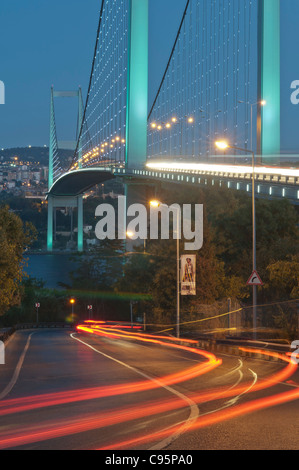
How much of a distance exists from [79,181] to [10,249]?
216 feet

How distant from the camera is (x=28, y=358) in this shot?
20.5 meters

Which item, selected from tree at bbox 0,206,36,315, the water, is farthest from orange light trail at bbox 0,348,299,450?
the water

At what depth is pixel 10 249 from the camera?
24094 mm

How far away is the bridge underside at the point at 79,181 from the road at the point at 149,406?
53.7 meters

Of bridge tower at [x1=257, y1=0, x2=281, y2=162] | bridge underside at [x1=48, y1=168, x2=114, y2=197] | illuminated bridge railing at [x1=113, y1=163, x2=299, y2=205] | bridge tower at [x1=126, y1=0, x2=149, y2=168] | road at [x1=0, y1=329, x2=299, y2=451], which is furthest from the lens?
bridge underside at [x1=48, y1=168, x2=114, y2=197]

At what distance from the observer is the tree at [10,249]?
23875 millimetres

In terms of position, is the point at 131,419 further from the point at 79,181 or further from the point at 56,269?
the point at 56,269

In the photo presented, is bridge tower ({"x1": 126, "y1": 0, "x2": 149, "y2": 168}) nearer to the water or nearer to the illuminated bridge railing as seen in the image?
the illuminated bridge railing

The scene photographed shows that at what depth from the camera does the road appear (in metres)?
8.04

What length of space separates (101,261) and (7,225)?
71.0 m

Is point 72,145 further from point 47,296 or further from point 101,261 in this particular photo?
point 47,296

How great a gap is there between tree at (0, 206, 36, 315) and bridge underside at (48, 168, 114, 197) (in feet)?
136

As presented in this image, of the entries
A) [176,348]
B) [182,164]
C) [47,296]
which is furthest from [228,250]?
[47,296]

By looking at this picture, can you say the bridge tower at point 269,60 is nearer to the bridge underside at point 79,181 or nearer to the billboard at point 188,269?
the billboard at point 188,269
